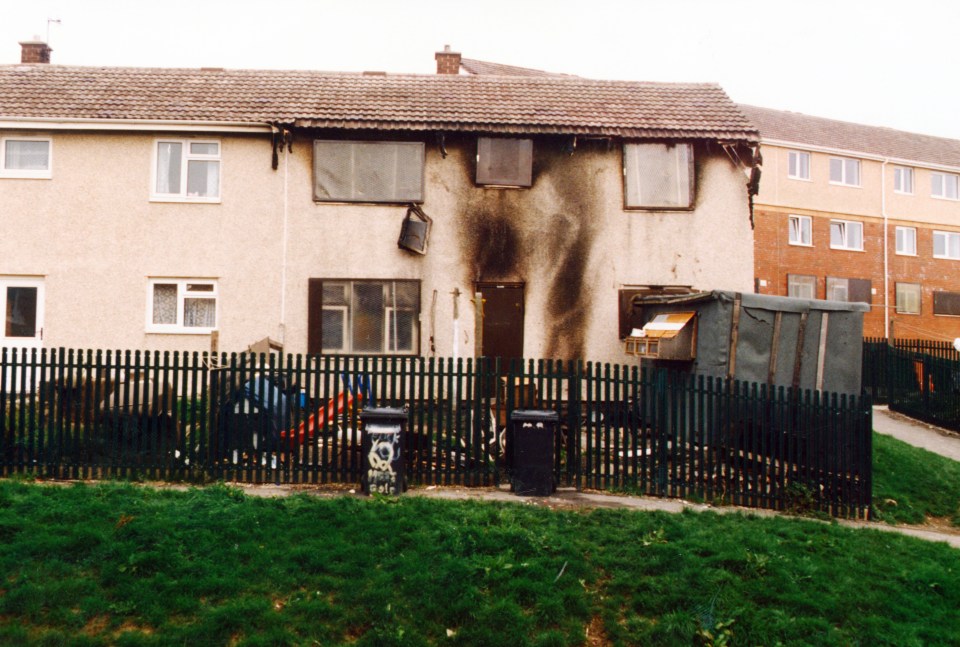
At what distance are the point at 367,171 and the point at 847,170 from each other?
84.5 ft

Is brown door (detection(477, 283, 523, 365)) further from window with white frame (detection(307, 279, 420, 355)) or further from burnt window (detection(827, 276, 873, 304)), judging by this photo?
burnt window (detection(827, 276, 873, 304))

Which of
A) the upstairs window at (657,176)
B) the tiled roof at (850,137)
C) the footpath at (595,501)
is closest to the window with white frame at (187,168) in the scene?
the footpath at (595,501)

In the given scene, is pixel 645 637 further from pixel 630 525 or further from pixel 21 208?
pixel 21 208

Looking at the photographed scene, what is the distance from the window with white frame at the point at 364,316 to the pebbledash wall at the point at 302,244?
19 centimetres

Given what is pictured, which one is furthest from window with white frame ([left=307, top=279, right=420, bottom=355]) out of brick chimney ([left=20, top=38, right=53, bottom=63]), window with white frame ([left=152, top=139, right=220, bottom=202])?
brick chimney ([left=20, top=38, right=53, bottom=63])

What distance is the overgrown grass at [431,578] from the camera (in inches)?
198

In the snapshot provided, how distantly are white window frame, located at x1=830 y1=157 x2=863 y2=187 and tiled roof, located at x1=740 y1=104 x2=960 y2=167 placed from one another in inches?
18.9

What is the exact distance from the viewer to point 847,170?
3158 cm

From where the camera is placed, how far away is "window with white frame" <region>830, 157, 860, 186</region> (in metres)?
31.3

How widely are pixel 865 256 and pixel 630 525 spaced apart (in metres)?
29.3

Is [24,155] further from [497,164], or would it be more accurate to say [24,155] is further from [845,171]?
[845,171]

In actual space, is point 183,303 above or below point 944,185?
below

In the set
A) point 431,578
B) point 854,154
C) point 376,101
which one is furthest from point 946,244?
point 431,578

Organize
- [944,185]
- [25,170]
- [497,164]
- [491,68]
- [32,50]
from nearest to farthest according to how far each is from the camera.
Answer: [25,170] → [497,164] → [32,50] → [491,68] → [944,185]
